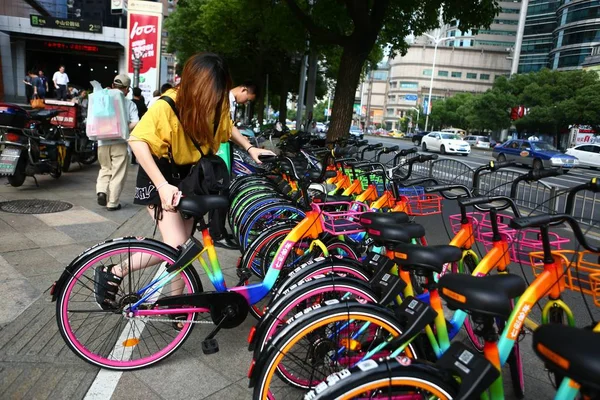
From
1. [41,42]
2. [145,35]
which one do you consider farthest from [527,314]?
[41,42]

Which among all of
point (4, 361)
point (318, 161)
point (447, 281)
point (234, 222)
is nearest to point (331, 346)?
point (447, 281)

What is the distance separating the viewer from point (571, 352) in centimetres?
130

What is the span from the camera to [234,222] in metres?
4.60

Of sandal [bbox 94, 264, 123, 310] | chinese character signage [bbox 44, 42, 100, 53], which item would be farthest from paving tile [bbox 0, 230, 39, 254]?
chinese character signage [bbox 44, 42, 100, 53]

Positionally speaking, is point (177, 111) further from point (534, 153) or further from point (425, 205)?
point (534, 153)

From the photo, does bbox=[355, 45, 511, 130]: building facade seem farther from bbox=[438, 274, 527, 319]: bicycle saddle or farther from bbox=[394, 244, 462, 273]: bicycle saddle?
bbox=[438, 274, 527, 319]: bicycle saddle

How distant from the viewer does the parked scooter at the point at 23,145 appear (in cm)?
663

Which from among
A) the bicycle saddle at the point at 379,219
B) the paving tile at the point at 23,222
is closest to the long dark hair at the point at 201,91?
the bicycle saddle at the point at 379,219

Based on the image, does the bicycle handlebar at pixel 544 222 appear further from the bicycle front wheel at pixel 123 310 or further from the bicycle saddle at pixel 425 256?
the bicycle front wheel at pixel 123 310

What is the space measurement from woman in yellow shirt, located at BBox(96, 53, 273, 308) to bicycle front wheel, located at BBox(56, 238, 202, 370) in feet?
0.20

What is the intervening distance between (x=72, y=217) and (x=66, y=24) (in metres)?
29.3

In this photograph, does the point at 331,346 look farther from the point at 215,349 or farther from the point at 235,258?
the point at 235,258

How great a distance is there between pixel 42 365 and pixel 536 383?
324cm

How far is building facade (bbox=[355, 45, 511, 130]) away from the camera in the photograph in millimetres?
98750
